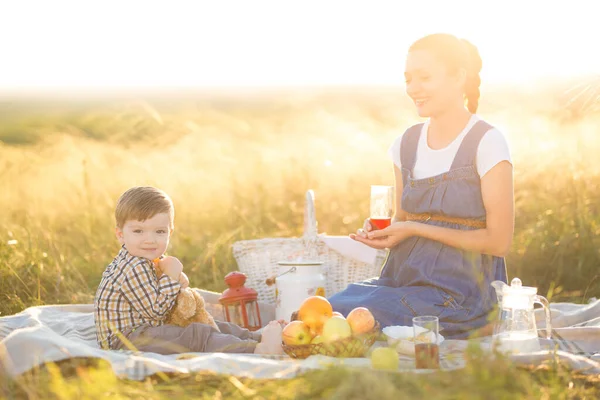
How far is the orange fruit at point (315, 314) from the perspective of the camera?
3.55 metres

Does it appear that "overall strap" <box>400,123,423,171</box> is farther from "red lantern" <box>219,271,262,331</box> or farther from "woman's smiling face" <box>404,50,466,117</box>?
"red lantern" <box>219,271,262,331</box>

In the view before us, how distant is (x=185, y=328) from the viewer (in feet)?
12.7

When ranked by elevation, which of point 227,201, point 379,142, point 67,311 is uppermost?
point 379,142

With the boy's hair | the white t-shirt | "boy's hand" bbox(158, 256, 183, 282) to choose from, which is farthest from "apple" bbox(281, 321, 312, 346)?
the white t-shirt

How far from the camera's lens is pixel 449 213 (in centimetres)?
411

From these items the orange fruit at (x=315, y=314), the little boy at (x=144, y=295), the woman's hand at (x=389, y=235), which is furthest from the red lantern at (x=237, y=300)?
the orange fruit at (x=315, y=314)

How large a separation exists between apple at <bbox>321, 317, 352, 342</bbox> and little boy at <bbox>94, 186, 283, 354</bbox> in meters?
0.39

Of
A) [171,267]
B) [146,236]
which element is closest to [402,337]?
[171,267]

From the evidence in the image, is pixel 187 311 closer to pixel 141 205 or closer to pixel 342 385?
pixel 141 205

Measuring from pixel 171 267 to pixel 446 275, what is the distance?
1419mm

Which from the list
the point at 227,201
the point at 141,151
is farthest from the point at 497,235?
the point at 141,151

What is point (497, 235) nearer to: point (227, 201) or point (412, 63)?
point (412, 63)

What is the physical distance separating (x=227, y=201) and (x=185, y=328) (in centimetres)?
329

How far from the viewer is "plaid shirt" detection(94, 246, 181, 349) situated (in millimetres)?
3795
